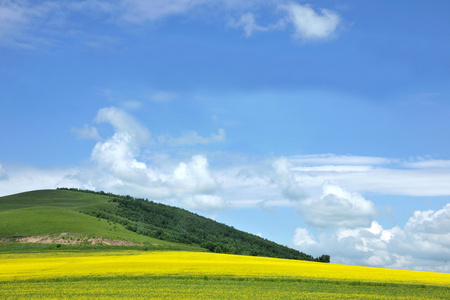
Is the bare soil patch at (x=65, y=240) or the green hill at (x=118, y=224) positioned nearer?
the bare soil patch at (x=65, y=240)

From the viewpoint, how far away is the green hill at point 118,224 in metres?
98.6

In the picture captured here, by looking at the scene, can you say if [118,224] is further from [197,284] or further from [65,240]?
[197,284]

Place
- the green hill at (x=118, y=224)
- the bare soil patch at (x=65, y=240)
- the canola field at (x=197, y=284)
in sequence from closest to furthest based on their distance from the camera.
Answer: the canola field at (x=197, y=284), the bare soil patch at (x=65, y=240), the green hill at (x=118, y=224)

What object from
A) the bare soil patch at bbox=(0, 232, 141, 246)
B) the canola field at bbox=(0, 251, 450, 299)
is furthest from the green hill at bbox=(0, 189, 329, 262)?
the canola field at bbox=(0, 251, 450, 299)

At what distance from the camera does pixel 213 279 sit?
4278cm

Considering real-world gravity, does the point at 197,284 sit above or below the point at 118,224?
below

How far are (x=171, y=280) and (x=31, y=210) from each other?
88963 mm

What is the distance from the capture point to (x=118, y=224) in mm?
118000

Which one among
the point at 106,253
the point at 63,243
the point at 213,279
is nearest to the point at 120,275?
the point at 213,279

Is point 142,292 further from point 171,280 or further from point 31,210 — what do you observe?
point 31,210

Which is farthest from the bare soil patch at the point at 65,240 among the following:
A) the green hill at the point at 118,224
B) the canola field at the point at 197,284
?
the canola field at the point at 197,284

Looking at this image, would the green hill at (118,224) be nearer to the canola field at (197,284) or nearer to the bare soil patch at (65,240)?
the bare soil patch at (65,240)

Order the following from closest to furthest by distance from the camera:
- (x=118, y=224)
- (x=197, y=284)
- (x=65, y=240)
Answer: (x=197, y=284) < (x=65, y=240) < (x=118, y=224)

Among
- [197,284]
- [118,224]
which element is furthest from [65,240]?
[197,284]
